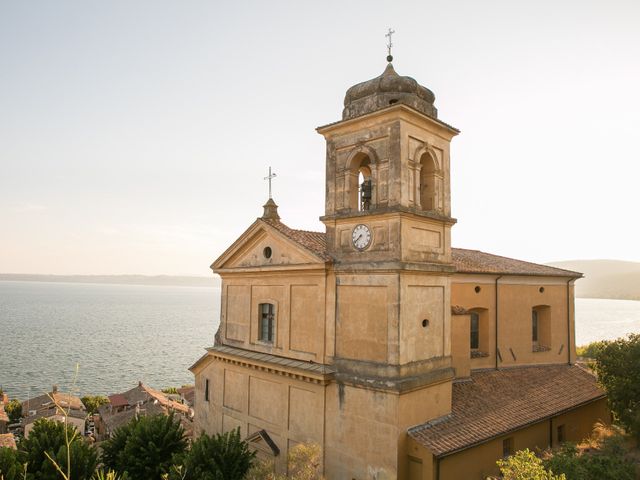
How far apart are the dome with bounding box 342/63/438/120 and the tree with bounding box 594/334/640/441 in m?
12.4

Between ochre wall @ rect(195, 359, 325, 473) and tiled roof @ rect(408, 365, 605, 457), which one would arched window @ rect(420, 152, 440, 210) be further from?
ochre wall @ rect(195, 359, 325, 473)

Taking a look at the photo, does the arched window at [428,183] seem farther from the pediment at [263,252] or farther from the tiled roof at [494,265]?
the tiled roof at [494,265]

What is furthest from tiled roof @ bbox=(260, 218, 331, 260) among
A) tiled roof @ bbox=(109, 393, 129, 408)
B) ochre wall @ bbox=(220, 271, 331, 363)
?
tiled roof @ bbox=(109, 393, 129, 408)

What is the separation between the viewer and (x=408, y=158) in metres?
14.6

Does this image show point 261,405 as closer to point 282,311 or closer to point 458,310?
point 282,311

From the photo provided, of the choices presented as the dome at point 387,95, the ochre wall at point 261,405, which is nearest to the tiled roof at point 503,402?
the ochre wall at point 261,405

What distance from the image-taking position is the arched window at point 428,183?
51.4ft

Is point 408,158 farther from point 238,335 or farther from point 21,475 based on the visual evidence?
point 21,475

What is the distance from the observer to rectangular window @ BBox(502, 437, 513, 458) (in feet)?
51.3

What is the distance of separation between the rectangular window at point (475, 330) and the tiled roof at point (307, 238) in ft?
25.8

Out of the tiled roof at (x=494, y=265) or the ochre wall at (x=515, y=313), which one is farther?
the tiled roof at (x=494, y=265)

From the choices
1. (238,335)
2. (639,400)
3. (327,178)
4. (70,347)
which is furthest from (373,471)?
(70,347)

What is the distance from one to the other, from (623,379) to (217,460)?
15769mm

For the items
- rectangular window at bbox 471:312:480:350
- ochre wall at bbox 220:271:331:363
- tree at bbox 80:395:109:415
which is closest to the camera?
ochre wall at bbox 220:271:331:363
